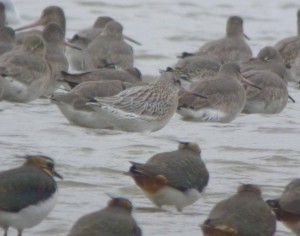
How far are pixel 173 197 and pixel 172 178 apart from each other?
0.17 metres

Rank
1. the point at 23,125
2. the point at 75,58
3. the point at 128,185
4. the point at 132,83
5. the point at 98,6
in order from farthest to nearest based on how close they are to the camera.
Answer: the point at 98,6 → the point at 75,58 → the point at 132,83 → the point at 23,125 → the point at 128,185

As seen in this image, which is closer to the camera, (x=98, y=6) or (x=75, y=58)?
(x=75, y=58)

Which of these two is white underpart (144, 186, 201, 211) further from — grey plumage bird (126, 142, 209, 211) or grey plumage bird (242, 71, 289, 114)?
grey plumage bird (242, 71, 289, 114)

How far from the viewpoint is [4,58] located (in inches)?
609

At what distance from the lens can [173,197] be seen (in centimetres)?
1005

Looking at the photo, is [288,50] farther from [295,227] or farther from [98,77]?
[295,227]

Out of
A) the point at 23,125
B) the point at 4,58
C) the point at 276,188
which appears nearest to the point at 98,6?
the point at 4,58

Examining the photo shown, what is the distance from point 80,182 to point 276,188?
5.59ft

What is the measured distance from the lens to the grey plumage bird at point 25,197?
8.80 m

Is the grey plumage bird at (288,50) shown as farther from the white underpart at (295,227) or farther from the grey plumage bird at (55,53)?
the white underpart at (295,227)

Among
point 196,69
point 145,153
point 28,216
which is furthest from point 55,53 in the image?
point 28,216

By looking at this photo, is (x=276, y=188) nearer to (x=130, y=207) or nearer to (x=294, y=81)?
(x=130, y=207)

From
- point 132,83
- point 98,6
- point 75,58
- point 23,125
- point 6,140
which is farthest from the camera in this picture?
point 98,6

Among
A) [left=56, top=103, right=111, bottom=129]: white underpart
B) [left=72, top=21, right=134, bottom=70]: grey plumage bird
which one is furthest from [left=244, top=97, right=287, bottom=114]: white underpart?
[left=56, top=103, right=111, bottom=129]: white underpart
